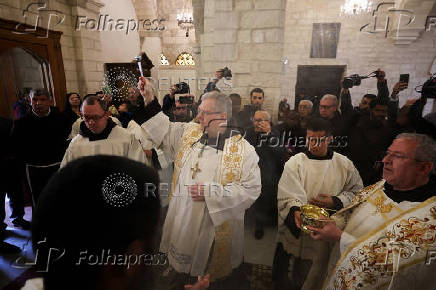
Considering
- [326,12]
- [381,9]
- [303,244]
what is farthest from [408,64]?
[303,244]

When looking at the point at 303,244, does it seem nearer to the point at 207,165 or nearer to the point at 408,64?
the point at 207,165

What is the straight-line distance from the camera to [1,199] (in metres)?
2.84

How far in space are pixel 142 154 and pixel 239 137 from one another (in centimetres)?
105

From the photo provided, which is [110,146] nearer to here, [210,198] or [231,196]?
[210,198]

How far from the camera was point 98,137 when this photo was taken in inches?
84.6

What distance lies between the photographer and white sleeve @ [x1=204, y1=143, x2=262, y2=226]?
69.7 inches

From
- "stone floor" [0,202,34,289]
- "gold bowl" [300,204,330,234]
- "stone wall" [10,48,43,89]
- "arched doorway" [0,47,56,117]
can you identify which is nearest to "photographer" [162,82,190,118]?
"gold bowl" [300,204,330,234]

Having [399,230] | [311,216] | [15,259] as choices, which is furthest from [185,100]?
[15,259]

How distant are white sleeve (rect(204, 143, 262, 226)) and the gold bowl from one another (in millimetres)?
408

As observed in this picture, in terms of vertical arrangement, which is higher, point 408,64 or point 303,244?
point 408,64

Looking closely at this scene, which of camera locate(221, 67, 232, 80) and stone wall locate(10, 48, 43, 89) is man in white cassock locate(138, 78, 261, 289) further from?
stone wall locate(10, 48, 43, 89)

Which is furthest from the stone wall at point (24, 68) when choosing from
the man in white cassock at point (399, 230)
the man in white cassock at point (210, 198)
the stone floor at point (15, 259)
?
the man in white cassock at point (399, 230)

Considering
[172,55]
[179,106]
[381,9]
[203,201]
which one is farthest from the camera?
[172,55]

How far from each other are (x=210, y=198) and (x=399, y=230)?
119 centimetres
